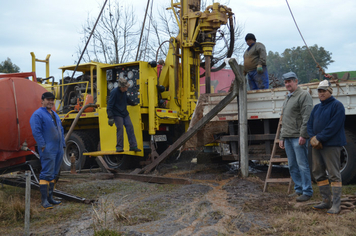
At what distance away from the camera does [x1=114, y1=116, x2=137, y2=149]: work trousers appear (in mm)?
8484

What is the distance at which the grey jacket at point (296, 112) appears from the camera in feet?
17.0

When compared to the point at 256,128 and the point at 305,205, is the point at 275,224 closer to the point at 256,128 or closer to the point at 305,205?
the point at 305,205

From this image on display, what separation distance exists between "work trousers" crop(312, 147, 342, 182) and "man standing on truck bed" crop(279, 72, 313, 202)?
0.37 m

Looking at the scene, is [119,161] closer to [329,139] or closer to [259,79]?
[259,79]

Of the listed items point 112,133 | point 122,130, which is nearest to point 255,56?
point 122,130

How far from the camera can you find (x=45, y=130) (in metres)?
5.73

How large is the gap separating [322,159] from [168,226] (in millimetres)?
2228

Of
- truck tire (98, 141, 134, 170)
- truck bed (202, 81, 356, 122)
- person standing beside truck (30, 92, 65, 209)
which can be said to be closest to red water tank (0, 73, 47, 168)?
person standing beside truck (30, 92, 65, 209)

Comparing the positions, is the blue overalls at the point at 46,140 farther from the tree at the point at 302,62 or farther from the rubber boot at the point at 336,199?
the tree at the point at 302,62

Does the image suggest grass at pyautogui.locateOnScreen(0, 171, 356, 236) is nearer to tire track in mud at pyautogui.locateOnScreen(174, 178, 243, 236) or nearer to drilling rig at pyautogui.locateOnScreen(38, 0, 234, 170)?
tire track in mud at pyautogui.locateOnScreen(174, 178, 243, 236)

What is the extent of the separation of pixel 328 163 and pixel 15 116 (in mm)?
4901

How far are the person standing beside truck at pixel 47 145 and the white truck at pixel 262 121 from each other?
3112 mm

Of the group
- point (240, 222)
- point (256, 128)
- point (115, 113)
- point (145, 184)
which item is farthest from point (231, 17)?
point (240, 222)

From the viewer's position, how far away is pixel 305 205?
193 inches
